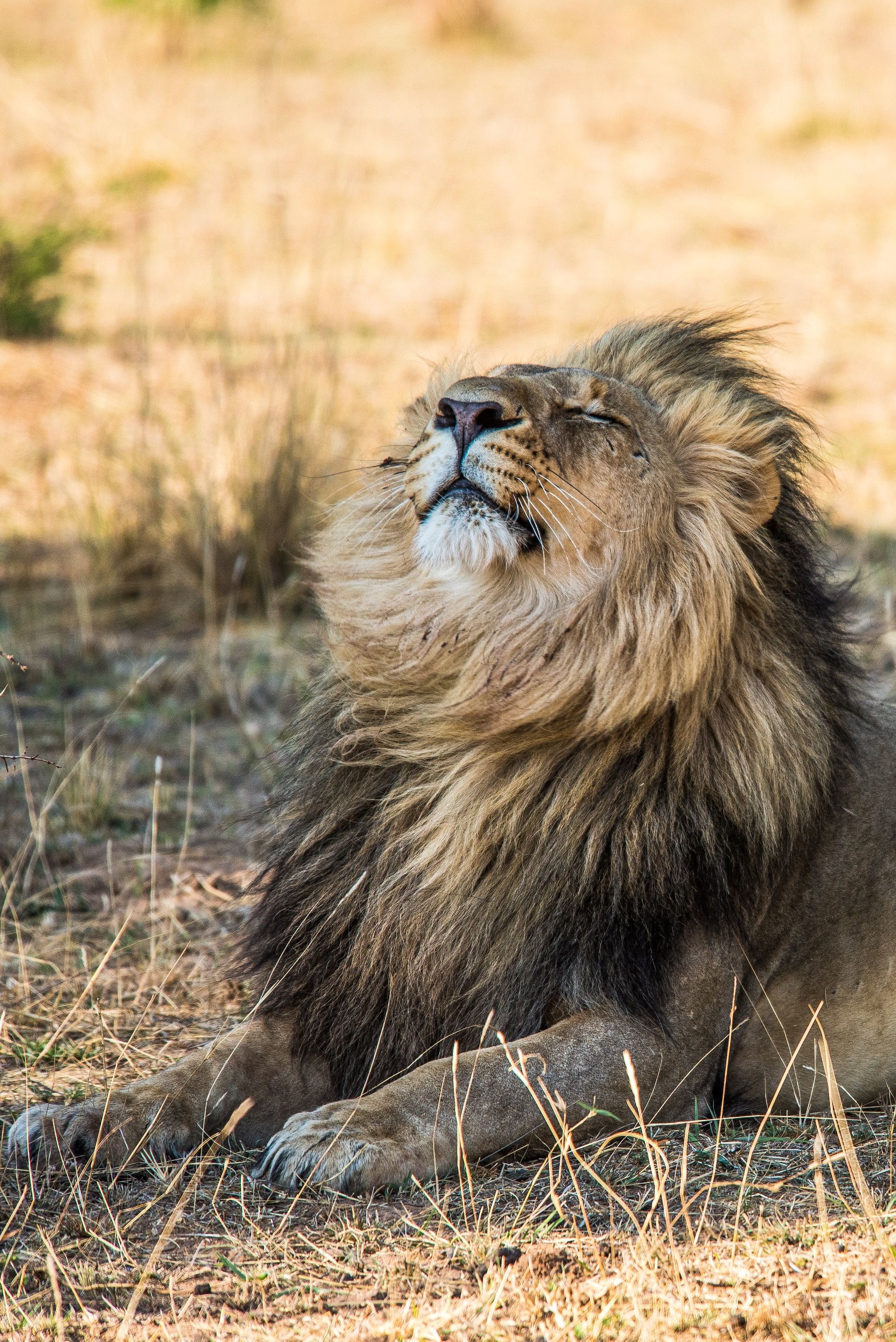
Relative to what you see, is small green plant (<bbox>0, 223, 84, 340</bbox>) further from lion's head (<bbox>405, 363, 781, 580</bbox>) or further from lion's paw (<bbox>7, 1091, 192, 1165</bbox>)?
lion's paw (<bbox>7, 1091, 192, 1165</bbox>)

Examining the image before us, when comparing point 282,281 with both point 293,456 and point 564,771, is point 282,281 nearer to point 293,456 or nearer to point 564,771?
point 293,456

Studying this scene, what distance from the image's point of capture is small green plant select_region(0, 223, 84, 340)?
8922mm

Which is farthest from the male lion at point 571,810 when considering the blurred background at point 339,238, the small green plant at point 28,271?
the small green plant at point 28,271

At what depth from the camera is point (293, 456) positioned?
6551 mm

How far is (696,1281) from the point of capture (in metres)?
2.47

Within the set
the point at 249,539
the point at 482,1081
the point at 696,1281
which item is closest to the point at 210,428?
the point at 249,539

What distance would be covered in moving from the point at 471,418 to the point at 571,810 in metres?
0.82

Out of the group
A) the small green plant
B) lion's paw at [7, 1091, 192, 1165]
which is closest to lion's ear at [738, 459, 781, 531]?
lion's paw at [7, 1091, 192, 1165]

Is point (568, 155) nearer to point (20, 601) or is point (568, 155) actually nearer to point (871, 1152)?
point (20, 601)

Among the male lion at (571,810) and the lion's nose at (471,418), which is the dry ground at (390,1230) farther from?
the lion's nose at (471,418)

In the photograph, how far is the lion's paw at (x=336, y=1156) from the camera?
8.96ft

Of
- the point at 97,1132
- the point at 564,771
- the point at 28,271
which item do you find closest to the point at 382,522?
the point at 564,771

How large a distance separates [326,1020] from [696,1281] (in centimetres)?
104

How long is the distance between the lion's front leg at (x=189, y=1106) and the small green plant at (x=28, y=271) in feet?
21.8
